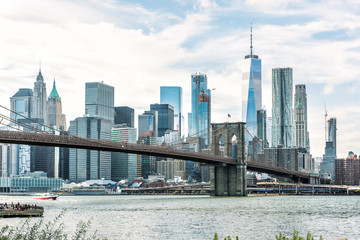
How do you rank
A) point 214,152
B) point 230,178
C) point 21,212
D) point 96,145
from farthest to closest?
point 214,152 < point 230,178 < point 96,145 < point 21,212

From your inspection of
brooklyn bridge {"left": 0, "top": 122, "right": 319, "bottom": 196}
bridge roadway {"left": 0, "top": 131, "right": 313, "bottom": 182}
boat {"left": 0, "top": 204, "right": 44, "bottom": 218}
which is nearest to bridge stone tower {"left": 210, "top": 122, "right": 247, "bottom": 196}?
brooklyn bridge {"left": 0, "top": 122, "right": 319, "bottom": 196}

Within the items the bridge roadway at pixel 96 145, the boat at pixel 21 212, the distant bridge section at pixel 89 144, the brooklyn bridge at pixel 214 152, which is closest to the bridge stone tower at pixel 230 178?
the brooklyn bridge at pixel 214 152

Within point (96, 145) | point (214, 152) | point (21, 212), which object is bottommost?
point (21, 212)

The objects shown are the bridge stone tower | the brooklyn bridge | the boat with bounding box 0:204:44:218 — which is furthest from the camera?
the bridge stone tower

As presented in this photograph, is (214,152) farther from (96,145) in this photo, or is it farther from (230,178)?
(96,145)

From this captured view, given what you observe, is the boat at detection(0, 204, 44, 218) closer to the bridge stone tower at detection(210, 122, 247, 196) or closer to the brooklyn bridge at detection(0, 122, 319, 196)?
the brooklyn bridge at detection(0, 122, 319, 196)

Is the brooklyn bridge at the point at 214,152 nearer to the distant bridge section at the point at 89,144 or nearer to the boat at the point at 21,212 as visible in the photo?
the distant bridge section at the point at 89,144

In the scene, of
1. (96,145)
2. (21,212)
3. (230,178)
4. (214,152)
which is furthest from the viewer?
(214,152)

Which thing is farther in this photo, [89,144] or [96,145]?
[96,145]

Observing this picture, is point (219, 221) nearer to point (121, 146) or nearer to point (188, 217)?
point (188, 217)

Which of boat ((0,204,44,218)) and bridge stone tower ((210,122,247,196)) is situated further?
bridge stone tower ((210,122,247,196))

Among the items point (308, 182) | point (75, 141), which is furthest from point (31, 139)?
point (308, 182)

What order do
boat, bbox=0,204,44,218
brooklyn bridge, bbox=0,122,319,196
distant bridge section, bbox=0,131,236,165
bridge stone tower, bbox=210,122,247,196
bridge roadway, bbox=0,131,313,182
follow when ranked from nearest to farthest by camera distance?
1. boat, bbox=0,204,44,218
2. distant bridge section, bbox=0,131,236,165
3. bridge roadway, bbox=0,131,313,182
4. brooklyn bridge, bbox=0,122,319,196
5. bridge stone tower, bbox=210,122,247,196

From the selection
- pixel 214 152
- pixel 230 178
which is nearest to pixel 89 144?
pixel 230 178
